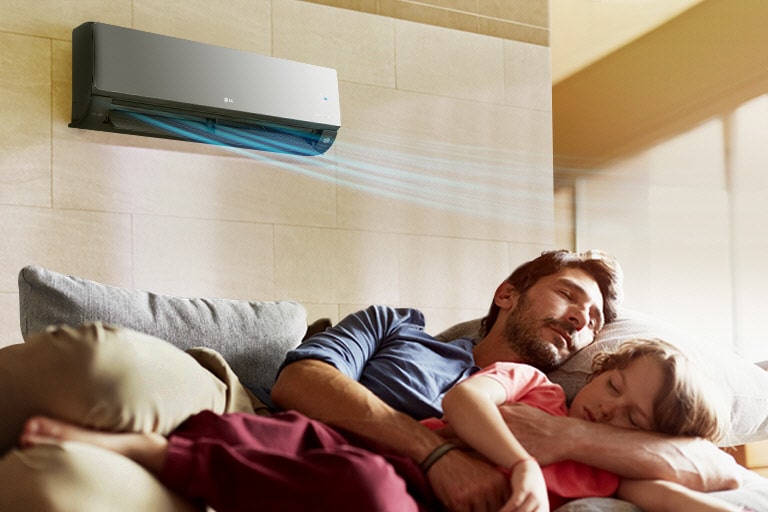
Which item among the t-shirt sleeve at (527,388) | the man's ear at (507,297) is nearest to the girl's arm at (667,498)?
the t-shirt sleeve at (527,388)

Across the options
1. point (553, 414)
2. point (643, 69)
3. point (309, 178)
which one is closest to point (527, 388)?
point (553, 414)

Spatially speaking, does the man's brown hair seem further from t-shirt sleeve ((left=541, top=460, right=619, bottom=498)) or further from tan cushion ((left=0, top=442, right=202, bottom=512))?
tan cushion ((left=0, top=442, right=202, bottom=512))

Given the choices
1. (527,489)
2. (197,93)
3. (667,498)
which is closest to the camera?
(527,489)

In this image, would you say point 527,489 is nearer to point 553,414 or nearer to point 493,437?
point 493,437

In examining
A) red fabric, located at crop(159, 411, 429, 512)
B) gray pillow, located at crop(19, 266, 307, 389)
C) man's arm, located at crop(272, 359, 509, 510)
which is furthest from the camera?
gray pillow, located at crop(19, 266, 307, 389)

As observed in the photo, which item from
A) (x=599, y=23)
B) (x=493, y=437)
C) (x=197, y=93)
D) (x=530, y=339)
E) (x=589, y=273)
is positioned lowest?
(x=493, y=437)

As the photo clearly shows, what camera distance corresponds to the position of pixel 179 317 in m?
1.99

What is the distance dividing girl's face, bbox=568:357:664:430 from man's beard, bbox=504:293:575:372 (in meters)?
0.36

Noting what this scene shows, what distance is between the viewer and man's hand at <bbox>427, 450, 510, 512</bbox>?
1.48m

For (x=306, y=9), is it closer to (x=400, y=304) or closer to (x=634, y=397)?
(x=400, y=304)

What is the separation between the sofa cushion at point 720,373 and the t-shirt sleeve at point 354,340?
0.37 metres

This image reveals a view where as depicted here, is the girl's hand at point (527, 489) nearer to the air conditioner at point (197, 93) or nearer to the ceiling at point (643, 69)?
the air conditioner at point (197, 93)

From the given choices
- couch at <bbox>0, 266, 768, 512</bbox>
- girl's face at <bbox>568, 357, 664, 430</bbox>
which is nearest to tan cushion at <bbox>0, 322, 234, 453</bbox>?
couch at <bbox>0, 266, 768, 512</bbox>

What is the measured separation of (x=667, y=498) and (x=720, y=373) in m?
0.70
